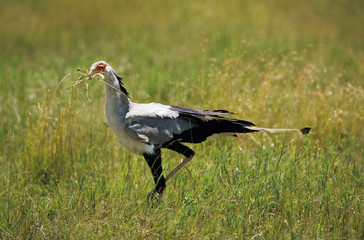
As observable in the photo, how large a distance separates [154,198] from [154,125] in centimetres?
66

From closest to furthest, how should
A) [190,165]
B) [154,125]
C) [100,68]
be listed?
1. [100,68]
2. [154,125]
3. [190,165]

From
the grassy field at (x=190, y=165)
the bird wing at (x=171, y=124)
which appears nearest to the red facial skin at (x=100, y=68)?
the bird wing at (x=171, y=124)

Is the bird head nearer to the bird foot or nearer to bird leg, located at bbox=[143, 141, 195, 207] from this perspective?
bird leg, located at bbox=[143, 141, 195, 207]

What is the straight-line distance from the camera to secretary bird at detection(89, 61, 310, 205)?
401cm

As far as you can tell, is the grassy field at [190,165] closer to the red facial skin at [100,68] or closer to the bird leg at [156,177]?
the bird leg at [156,177]

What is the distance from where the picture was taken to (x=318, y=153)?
501 cm

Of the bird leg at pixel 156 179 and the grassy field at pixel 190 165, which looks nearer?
the grassy field at pixel 190 165

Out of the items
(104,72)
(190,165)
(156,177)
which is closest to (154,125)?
(156,177)

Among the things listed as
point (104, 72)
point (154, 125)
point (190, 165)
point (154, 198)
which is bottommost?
point (154, 198)

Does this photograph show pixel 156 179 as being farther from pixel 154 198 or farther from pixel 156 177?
pixel 154 198

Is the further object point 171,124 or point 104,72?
point 171,124

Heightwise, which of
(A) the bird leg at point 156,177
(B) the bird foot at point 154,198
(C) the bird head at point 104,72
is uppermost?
(C) the bird head at point 104,72

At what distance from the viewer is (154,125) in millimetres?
4078

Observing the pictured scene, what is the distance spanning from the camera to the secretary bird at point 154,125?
4008mm
